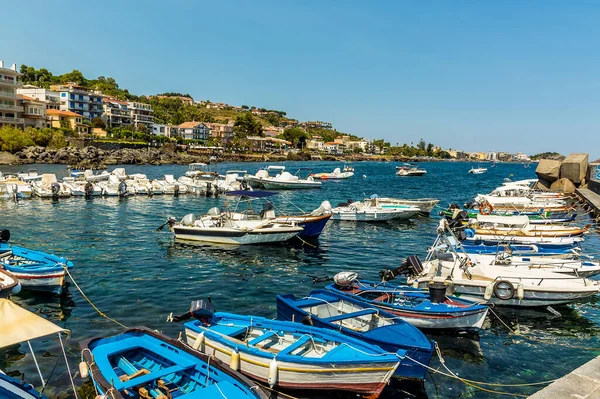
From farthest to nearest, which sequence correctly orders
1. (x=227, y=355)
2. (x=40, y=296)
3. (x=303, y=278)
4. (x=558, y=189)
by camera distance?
(x=558, y=189)
(x=303, y=278)
(x=40, y=296)
(x=227, y=355)

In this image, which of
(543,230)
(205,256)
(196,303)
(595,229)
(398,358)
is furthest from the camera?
(595,229)

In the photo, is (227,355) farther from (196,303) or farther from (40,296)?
(40,296)

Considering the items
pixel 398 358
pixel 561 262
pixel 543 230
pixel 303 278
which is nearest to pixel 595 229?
pixel 543 230

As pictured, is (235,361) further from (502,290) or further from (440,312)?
(502,290)

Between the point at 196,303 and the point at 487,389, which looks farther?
the point at 196,303

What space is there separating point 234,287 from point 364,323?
797 centimetres

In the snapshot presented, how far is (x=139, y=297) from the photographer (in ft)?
55.3

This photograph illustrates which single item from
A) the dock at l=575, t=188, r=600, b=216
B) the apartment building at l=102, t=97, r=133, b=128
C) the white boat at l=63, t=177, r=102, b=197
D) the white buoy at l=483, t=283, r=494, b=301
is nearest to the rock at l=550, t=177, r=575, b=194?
the dock at l=575, t=188, r=600, b=216

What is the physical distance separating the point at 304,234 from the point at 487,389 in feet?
56.7

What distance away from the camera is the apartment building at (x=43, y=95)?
118 meters

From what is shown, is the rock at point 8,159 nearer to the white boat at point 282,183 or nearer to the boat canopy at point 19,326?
the white boat at point 282,183

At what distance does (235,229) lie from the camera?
25109 mm

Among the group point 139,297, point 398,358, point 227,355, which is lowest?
point 139,297

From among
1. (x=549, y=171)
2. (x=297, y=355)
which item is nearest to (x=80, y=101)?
(x=549, y=171)
